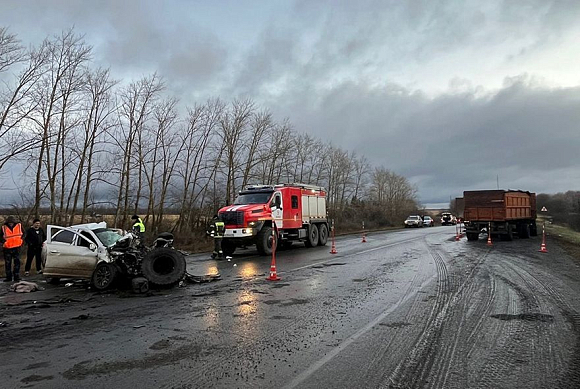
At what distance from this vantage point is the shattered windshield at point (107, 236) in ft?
37.3

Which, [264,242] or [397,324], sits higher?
[264,242]

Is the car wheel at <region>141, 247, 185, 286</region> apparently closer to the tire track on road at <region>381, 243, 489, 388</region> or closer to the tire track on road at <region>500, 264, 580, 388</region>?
the tire track on road at <region>381, 243, 489, 388</region>

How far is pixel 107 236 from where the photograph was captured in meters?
11.6

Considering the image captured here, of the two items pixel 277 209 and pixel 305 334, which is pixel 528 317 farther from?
pixel 277 209

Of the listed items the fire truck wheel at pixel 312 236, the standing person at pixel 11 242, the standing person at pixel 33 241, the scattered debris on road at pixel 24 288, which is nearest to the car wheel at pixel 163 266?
the scattered debris on road at pixel 24 288

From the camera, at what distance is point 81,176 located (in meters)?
22.6

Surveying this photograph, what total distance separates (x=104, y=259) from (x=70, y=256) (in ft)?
3.25

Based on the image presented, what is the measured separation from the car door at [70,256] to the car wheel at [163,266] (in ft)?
4.72

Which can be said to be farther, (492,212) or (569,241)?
(569,241)

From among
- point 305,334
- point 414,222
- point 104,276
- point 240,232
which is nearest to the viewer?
point 305,334

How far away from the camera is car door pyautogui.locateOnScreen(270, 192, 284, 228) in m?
A: 19.5

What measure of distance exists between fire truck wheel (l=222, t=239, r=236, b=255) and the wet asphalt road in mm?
7323

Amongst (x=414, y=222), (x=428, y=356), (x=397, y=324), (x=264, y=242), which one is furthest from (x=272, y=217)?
(x=414, y=222)

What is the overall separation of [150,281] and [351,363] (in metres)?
6.68
